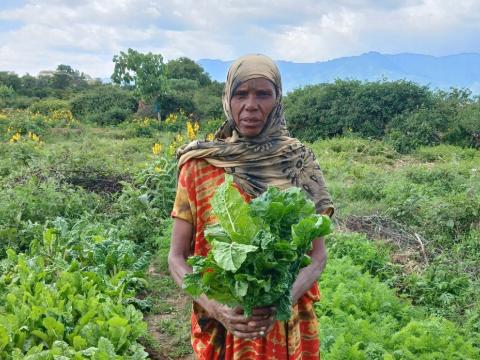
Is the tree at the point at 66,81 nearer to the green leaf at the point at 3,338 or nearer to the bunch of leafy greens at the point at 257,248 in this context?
the green leaf at the point at 3,338

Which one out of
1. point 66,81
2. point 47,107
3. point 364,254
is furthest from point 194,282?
point 66,81

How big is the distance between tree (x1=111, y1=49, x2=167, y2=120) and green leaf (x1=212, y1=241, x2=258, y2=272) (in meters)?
19.4

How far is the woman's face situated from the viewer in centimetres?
177

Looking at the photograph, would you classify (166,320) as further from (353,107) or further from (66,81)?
(66,81)

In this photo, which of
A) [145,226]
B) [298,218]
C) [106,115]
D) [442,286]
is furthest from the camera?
[106,115]

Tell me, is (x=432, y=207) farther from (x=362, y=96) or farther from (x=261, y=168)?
(x=362, y=96)

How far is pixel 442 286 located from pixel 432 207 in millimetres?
1904

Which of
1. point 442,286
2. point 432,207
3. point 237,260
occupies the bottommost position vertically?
point 442,286

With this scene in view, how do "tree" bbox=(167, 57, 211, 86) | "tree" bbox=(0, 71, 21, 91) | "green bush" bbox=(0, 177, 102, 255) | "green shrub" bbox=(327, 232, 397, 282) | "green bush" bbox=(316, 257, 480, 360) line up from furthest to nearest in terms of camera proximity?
1. "tree" bbox=(167, 57, 211, 86)
2. "tree" bbox=(0, 71, 21, 91)
3. "green bush" bbox=(0, 177, 102, 255)
4. "green shrub" bbox=(327, 232, 397, 282)
5. "green bush" bbox=(316, 257, 480, 360)

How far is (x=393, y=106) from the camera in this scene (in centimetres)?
1598

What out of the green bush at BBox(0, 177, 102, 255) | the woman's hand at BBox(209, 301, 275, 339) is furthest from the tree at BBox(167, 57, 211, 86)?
the woman's hand at BBox(209, 301, 275, 339)

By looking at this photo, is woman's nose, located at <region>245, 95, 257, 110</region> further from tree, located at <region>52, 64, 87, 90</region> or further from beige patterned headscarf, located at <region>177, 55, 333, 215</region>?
tree, located at <region>52, 64, 87, 90</region>

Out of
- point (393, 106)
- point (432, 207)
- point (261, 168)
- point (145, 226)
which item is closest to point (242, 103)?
point (261, 168)

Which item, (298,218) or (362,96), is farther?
(362,96)
